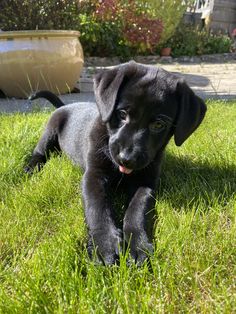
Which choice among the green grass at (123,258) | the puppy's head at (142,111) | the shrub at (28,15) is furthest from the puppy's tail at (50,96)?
the shrub at (28,15)

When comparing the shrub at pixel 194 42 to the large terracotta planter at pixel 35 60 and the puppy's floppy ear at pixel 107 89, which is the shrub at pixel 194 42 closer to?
the large terracotta planter at pixel 35 60

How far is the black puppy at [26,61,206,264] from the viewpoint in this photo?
6.22 ft

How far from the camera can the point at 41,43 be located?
5281 mm

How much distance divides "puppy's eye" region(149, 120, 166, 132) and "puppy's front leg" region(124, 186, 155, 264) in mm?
292

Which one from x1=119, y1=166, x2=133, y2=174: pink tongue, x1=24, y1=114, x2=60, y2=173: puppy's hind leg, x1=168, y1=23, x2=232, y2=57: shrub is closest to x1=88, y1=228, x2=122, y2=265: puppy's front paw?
x1=119, y1=166, x2=133, y2=174: pink tongue

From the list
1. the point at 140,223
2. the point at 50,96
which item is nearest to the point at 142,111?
the point at 140,223

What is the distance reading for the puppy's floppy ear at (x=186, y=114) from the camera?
219 cm

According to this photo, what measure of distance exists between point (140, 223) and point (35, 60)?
3903 mm

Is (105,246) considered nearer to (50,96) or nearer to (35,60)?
(50,96)

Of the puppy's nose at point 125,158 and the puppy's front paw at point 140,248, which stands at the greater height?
the puppy's nose at point 125,158

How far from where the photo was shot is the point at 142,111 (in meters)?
2.09

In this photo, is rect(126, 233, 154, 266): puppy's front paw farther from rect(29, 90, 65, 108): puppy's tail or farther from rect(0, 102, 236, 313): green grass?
rect(29, 90, 65, 108): puppy's tail

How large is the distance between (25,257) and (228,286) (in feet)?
2.41

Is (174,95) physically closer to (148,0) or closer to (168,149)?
(168,149)
